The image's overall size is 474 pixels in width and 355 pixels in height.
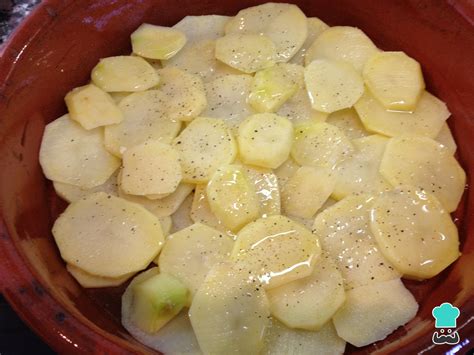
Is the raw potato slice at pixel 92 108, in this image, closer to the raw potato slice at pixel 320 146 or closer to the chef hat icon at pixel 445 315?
the raw potato slice at pixel 320 146

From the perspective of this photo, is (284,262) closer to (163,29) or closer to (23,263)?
(23,263)

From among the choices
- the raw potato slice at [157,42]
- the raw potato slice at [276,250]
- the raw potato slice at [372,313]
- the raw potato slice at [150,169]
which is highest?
the raw potato slice at [157,42]

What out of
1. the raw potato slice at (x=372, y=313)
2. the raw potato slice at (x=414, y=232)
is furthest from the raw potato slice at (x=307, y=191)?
the raw potato slice at (x=372, y=313)

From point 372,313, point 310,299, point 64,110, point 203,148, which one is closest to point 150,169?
point 203,148

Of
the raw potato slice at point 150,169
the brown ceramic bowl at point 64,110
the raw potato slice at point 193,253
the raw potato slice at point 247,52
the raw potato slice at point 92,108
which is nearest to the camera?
the brown ceramic bowl at point 64,110

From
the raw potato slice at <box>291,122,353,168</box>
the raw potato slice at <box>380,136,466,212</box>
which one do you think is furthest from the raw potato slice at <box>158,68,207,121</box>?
the raw potato slice at <box>380,136,466,212</box>

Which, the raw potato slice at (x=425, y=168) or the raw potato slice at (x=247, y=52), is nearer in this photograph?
the raw potato slice at (x=425, y=168)
